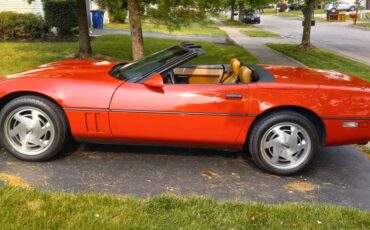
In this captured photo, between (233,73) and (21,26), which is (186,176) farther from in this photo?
(21,26)

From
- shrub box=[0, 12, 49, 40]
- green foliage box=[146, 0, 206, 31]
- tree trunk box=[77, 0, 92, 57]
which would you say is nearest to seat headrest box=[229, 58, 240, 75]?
green foliage box=[146, 0, 206, 31]

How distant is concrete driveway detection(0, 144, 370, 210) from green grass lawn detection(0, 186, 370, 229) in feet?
0.92

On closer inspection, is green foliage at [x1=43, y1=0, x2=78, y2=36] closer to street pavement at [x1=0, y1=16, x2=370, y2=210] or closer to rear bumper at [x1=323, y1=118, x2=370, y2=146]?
street pavement at [x1=0, y1=16, x2=370, y2=210]

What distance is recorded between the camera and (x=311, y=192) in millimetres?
4074

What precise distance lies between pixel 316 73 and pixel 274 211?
2.09 m

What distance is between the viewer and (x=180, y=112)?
4.18 m

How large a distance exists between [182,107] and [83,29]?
8.36m

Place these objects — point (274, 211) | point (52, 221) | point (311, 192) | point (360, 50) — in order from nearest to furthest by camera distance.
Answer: point (52, 221) → point (274, 211) → point (311, 192) → point (360, 50)

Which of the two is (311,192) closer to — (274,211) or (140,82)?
(274,211)

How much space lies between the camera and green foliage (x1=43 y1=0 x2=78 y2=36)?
17266 mm

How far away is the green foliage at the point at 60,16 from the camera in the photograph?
17266mm

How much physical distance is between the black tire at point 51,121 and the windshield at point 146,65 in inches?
29.1

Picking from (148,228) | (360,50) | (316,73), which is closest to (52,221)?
(148,228)

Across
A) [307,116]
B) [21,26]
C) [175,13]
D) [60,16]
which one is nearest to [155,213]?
[307,116]
